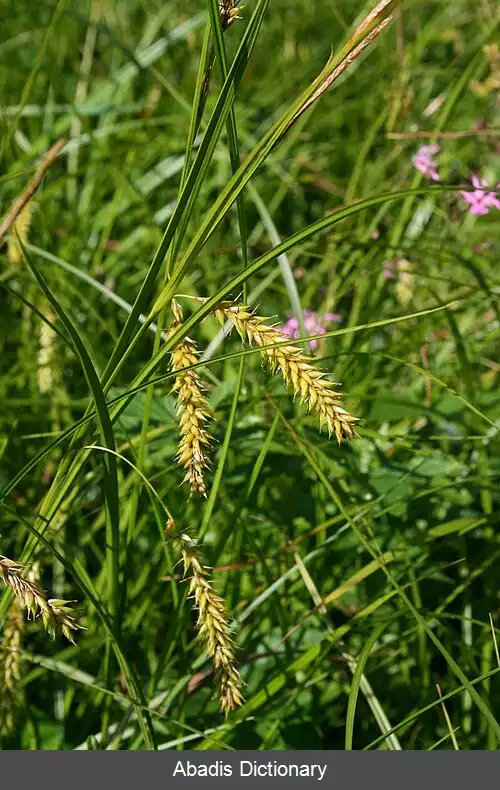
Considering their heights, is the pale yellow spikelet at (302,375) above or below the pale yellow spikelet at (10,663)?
above

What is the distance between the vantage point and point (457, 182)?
236cm

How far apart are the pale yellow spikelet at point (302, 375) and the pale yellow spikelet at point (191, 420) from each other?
2.6 inches

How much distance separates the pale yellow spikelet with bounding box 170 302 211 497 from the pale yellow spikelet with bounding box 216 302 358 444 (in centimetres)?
7

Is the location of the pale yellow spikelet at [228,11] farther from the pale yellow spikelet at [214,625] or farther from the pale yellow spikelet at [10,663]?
the pale yellow spikelet at [10,663]

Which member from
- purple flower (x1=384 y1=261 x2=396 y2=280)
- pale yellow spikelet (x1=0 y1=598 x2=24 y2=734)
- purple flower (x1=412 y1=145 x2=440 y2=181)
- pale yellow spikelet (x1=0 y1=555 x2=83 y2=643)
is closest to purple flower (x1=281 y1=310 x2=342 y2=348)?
purple flower (x1=384 y1=261 x2=396 y2=280)

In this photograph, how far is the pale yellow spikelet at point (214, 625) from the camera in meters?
0.87

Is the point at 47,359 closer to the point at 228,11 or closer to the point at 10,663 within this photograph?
the point at 10,663

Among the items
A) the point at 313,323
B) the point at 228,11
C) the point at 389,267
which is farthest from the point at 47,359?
the point at 228,11

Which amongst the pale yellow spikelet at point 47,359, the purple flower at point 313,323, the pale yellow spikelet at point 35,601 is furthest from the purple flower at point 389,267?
the pale yellow spikelet at point 35,601

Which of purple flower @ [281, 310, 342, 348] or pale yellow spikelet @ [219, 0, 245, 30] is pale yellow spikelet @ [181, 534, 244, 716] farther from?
purple flower @ [281, 310, 342, 348]

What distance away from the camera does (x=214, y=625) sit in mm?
875

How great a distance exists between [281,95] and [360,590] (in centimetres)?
160

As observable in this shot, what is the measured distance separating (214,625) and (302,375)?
28cm

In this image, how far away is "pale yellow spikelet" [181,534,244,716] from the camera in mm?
866
